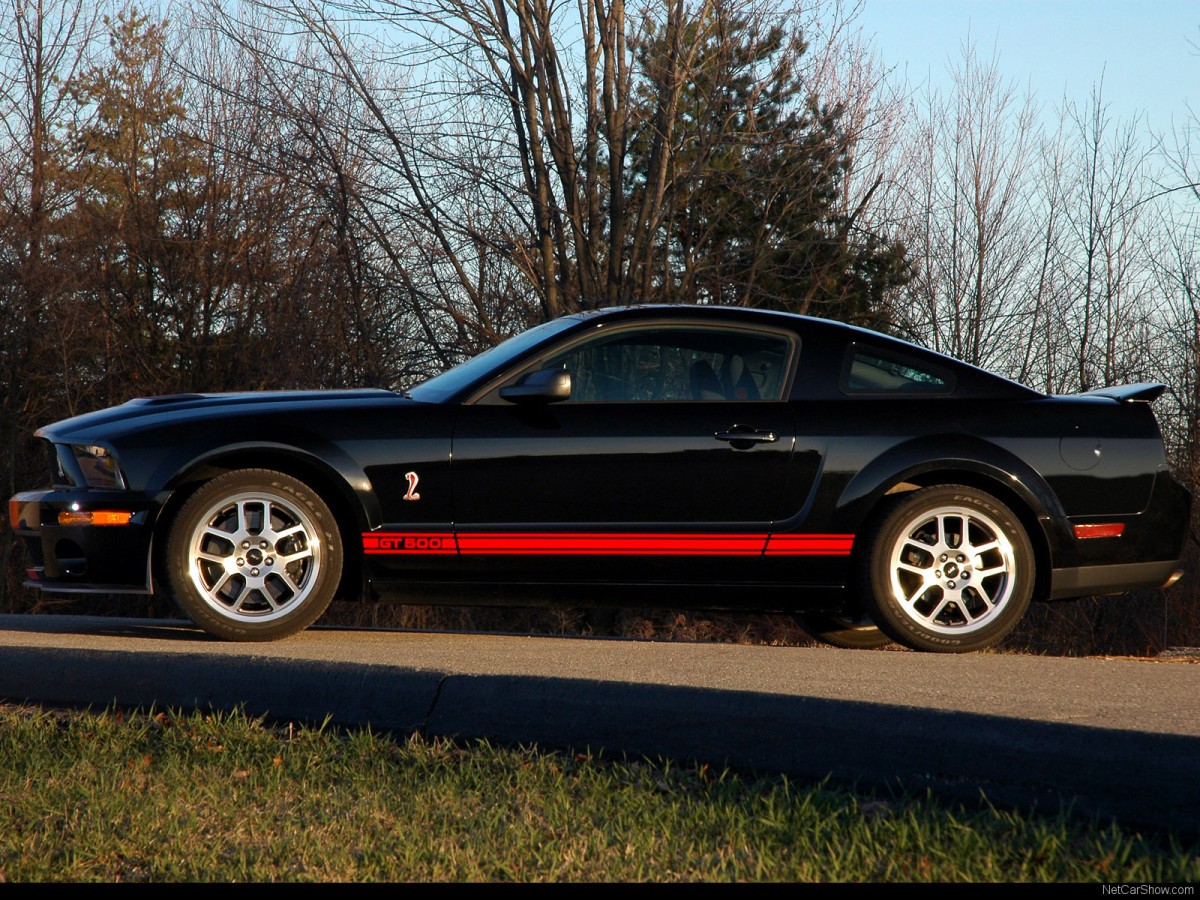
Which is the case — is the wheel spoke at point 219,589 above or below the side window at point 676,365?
below

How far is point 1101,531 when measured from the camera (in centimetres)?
509

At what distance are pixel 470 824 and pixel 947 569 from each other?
9.12ft

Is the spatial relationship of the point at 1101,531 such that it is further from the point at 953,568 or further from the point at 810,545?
the point at 810,545

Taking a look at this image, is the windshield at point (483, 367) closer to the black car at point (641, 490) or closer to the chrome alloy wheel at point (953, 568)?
the black car at point (641, 490)

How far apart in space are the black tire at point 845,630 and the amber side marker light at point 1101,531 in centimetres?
131

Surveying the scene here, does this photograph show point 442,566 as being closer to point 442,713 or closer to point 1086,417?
point 442,713

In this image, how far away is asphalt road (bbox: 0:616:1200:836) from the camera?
326cm

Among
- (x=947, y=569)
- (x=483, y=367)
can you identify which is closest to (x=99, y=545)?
(x=483, y=367)

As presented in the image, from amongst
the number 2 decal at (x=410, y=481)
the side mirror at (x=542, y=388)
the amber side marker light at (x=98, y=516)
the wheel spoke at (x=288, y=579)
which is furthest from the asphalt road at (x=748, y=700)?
the side mirror at (x=542, y=388)

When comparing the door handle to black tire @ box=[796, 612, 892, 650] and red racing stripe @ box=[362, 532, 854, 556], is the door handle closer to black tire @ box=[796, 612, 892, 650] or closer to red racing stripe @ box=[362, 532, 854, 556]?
red racing stripe @ box=[362, 532, 854, 556]

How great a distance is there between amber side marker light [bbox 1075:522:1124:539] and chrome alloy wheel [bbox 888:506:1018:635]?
320mm

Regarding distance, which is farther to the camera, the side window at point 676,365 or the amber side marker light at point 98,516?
the side window at point 676,365

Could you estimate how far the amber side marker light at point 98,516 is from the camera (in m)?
4.73

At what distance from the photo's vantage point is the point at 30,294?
15.7 metres
